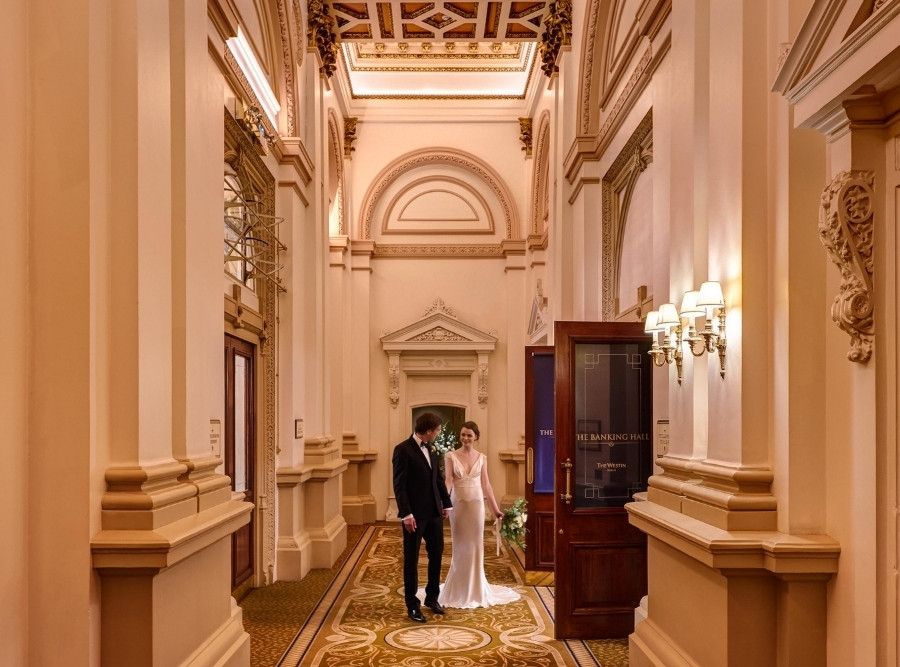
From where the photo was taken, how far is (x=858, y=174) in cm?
320

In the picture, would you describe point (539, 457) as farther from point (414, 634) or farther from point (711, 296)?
point (711, 296)

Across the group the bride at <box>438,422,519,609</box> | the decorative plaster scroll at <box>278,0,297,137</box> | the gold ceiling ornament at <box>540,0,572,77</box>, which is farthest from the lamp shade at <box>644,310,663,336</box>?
the gold ceiling ornament at <box>540,0,572,77</box>

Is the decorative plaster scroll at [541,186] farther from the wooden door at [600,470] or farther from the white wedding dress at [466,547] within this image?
the wooden door at [600,470]

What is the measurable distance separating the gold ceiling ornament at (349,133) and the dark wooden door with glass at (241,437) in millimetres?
7127

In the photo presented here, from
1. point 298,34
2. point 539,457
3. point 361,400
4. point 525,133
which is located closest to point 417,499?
point 539,457

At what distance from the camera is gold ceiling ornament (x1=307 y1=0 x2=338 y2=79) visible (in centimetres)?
1048

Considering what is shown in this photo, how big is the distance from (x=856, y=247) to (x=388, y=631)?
5.20 metres

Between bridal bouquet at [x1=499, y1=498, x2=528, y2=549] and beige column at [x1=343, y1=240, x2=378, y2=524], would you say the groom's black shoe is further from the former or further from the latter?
beige column at [x1=343, y1=240, x2=378, y2=524]

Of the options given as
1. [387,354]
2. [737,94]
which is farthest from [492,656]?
[387,354]

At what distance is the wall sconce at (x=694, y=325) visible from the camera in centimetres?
425

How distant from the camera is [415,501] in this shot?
7.44 meters

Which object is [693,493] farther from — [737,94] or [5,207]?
[5,207]

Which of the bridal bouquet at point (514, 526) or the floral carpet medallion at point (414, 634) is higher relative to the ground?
the bridal bouquet at point (514, 526)

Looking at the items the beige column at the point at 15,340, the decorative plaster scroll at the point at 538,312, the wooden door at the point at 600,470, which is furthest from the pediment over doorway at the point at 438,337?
the beige column at the point at 15,340
